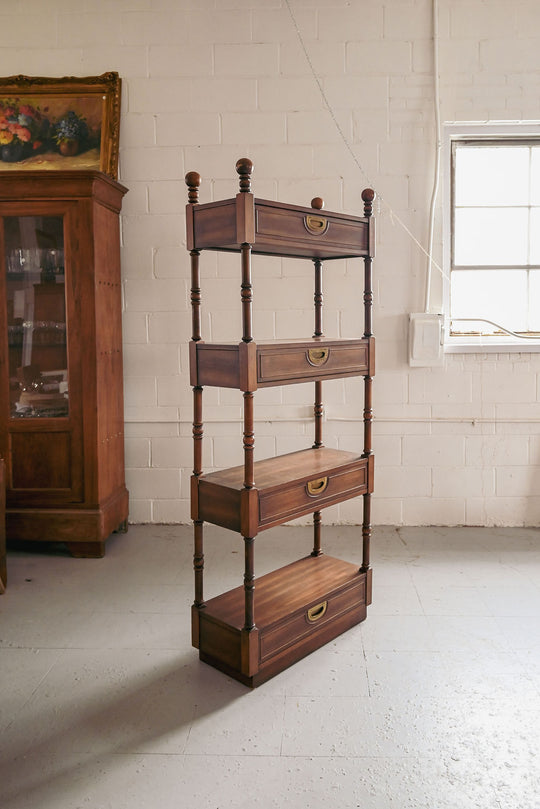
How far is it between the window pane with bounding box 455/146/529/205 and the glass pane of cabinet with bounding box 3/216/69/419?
89.0 inches

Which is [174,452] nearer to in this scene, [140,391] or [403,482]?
[140,391]

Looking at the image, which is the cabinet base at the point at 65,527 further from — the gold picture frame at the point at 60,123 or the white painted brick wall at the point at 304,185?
the gold picture frame at the point at 60,123

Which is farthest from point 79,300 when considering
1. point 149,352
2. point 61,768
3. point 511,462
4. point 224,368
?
point 511,462

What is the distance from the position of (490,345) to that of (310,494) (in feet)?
6.26

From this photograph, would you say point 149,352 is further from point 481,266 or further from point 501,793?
point 501,793

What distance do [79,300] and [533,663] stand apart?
103 inches

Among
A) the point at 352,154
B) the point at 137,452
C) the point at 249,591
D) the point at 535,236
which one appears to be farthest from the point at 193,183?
the point at 535,236

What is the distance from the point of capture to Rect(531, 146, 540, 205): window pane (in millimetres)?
3933

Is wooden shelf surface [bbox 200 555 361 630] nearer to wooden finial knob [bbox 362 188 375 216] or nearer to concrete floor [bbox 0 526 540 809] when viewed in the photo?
concrete floor [bbox 0 526 540 809]

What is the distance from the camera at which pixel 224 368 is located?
7.69 feet

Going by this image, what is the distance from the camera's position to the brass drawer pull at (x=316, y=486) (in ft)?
8.29

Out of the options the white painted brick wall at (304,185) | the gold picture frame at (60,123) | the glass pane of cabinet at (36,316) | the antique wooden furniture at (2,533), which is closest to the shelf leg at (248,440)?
the antique wooden furniture at (2,533)

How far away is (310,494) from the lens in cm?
253

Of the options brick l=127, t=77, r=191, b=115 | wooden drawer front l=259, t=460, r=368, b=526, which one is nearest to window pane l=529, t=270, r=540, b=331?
wooden drawer front l=259, t=460, r=368, b=526
